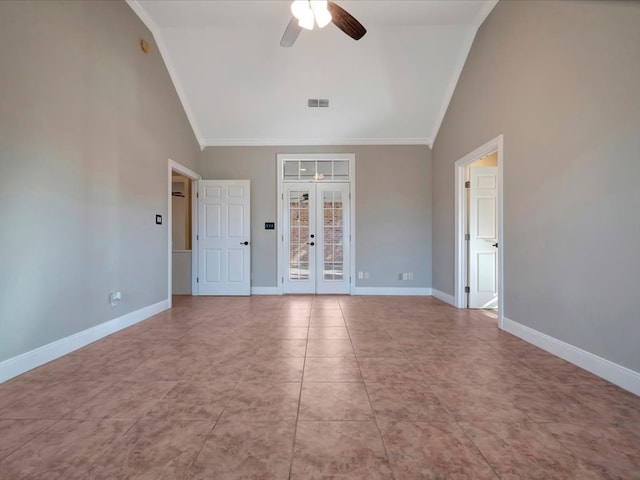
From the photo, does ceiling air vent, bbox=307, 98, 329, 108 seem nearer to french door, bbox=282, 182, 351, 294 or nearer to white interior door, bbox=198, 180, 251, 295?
french door, bbox=282, 182, 351, 294

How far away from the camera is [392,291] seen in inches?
218

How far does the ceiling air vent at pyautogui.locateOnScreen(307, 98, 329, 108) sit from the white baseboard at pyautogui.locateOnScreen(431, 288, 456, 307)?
3.58 meters

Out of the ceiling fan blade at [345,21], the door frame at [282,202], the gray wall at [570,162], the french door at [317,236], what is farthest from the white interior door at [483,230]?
the ceiling fan blade at [345,21]

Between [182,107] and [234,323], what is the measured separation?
3498mm

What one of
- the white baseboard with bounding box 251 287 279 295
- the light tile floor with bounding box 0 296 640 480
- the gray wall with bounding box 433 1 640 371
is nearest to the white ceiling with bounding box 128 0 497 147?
the gray wall with bounding box 433 1 640 371

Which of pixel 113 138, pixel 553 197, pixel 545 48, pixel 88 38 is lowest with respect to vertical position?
pixel 553 197

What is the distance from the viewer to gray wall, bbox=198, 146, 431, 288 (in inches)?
218

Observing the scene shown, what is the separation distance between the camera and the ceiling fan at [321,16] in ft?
7.99

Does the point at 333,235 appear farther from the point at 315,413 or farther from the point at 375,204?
the point at 315,413

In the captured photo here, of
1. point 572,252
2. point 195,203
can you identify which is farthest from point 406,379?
point 195,203

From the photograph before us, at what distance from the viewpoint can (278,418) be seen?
1.65 meters

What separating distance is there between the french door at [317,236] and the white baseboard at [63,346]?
2.53m

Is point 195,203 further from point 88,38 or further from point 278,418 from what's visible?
point 278,418

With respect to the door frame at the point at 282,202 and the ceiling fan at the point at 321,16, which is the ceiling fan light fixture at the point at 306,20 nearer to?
the ceiling fan at the point at 321,16
